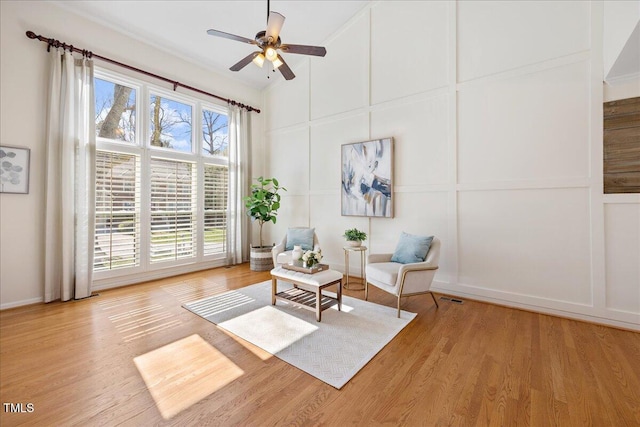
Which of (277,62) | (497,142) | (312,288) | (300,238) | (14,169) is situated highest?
(277,62)

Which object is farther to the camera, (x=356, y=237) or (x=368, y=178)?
(x=368, y=178)

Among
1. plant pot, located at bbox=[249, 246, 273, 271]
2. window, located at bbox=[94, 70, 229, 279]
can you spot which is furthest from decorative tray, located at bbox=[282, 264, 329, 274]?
window, located at bbox=[94, 70, 229, 279]

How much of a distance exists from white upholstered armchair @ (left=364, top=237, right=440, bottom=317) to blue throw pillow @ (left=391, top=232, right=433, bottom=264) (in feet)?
0.21

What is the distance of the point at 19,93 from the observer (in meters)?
3.49

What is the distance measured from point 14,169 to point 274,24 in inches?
148

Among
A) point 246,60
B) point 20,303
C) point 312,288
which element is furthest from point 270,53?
point 20,303

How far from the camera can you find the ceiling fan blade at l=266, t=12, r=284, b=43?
268 cm

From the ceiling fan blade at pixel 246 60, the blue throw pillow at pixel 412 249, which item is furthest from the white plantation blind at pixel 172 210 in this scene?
the blue throw pillow at pixel 412 249

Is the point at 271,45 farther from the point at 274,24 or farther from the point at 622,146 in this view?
the point at 622,146

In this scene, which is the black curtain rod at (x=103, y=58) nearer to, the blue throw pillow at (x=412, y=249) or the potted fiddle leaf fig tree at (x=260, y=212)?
the potted fiddle leaf fig tree at (x=260, y=212)

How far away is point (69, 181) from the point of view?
3.74 m

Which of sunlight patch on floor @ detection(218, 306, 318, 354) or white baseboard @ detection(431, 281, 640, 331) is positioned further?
white baseboard @ detection(431, 281, 640, 331)

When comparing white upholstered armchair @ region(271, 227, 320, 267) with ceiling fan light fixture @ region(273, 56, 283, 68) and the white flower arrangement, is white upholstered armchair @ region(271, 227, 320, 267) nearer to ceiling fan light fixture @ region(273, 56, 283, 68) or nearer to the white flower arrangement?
the white flower arrangement

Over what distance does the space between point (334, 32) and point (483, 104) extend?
10.5 ft
